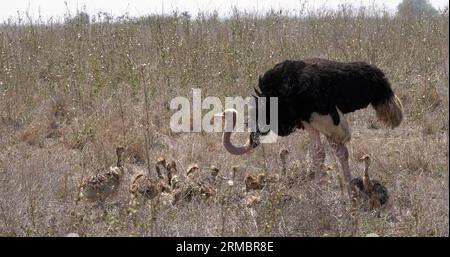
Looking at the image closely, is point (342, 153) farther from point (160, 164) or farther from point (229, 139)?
point (160, 164)

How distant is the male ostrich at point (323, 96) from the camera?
413cm

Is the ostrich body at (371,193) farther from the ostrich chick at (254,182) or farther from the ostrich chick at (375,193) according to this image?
the ostrich chick at (254,182)

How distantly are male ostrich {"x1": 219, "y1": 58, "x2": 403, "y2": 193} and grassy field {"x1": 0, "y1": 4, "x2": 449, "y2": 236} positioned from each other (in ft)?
0.95

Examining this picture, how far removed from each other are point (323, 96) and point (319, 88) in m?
0.06

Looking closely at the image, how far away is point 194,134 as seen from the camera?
5.88 meters

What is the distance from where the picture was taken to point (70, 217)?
3.70 m

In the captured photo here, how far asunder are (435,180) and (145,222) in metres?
2.12

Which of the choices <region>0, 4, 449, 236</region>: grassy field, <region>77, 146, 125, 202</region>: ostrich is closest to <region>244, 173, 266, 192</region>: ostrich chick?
<region>0, 4, 449, 236</region>: grassy field

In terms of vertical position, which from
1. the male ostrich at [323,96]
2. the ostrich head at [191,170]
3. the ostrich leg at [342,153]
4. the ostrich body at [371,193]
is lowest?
the ostrich body at [371,193]

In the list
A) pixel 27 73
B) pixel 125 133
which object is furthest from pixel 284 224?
pixel 27 73

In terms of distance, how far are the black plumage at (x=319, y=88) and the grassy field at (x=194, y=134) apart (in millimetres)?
412

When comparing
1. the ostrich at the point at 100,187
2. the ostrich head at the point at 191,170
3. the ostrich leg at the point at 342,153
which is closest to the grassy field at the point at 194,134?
the ostrich at the point at 100,187

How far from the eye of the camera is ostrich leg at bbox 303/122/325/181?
14.0ft

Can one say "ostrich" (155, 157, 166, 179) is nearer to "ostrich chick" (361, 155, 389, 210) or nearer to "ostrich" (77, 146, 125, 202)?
"ostrich" (77, 146, 125, 202)
